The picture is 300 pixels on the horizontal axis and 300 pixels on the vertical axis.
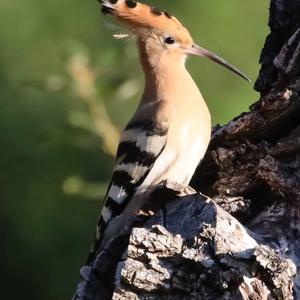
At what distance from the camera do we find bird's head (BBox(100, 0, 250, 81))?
343 cm

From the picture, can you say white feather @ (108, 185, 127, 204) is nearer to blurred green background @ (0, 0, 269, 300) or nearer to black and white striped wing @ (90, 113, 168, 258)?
black and white striped wing @ (90, 113, 168, 258)

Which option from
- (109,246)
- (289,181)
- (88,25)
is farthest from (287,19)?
(88,25)

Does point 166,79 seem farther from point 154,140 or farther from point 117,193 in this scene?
point 117,193

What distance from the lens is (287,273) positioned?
8.09 ft

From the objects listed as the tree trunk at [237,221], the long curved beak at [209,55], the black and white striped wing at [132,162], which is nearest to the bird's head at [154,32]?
the long curved beak at [209,55]

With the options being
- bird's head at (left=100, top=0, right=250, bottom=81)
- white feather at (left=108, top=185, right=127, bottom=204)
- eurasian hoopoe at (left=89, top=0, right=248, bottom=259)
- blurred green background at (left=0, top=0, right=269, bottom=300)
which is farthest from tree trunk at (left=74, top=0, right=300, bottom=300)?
blurred green background at (left=0, top=0, right=269, bottom=300)

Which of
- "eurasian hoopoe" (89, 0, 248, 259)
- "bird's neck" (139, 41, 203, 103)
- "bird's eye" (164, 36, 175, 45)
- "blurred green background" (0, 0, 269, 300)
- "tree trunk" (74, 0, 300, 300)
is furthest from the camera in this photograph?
"blurred green background" (0, 0, 269, 300)

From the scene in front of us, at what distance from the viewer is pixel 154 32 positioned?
3.47 metres

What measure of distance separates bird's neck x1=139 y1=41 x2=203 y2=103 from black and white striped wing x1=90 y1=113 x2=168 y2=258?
0.12 m

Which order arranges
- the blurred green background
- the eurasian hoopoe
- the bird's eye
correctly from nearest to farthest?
the eurasian hoopoe → the bird's eye → the blurred green background

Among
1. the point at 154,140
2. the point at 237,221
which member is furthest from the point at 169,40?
the point at 237,221

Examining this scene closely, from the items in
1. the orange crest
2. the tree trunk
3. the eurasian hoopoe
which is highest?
the orange crest

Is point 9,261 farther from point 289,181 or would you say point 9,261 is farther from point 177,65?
point 289,181

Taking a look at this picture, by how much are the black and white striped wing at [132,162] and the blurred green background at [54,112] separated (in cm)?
55
